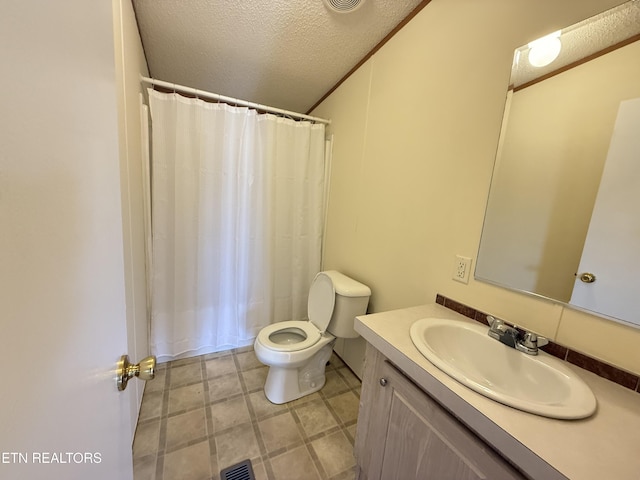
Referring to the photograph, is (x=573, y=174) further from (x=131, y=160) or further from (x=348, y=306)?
(x=131, y=160)

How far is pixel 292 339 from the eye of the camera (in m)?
1.86

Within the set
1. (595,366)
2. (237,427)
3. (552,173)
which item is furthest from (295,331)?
(552,173)

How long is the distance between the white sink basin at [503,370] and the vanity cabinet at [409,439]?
133mm

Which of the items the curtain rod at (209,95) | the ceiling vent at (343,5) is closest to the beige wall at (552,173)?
the ceiling vent at (343,5)

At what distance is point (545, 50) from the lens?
92 cm

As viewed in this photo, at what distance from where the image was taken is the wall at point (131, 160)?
107cm

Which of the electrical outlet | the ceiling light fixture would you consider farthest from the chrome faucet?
the ceiling light fixture

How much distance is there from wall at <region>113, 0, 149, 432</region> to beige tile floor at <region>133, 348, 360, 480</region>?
0.63ft

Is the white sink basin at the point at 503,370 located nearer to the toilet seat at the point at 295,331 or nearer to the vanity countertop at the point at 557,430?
the vanity countertop at the point at 557,430

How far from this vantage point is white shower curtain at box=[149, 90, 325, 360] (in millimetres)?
1772

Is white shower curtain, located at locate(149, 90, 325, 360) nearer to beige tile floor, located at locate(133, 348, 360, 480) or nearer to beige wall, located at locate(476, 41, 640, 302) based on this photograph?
beige tile floor, located at locate(133, 348, 360, 480)

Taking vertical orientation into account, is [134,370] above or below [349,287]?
above

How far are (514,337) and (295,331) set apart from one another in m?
1.36

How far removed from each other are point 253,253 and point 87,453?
176 centimetres
